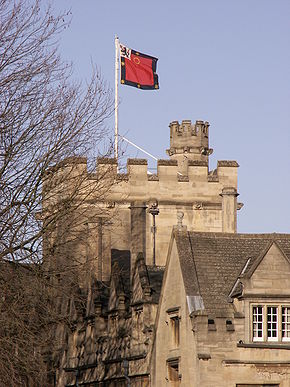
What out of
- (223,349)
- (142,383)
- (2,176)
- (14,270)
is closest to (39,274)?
(14,270)

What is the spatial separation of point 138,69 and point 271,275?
24.1 meters

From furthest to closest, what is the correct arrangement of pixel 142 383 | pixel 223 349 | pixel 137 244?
1. pixel 137 244
2. pixel 142 383
3. pixel 223 349

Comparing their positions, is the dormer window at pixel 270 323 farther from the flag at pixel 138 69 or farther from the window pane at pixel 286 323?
the flag at pixel 138 69

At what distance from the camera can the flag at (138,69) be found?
6231 cm

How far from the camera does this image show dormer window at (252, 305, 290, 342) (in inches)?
1590

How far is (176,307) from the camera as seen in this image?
41.9 m

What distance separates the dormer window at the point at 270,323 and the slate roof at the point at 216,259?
3.08 ft

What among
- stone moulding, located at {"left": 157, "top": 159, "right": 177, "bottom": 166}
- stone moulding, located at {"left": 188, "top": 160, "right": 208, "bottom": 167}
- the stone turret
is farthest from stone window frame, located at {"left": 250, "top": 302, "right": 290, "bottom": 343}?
the stone turret

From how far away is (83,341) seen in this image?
52.6 metres

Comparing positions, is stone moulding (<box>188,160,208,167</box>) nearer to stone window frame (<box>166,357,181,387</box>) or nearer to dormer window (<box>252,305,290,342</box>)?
stone window frame (<box>166,357,181,387</box>)

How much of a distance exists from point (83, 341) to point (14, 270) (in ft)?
72.1

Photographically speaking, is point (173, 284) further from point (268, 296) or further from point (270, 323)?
point (270, 323)

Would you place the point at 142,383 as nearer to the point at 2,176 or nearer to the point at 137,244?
the point at 137,244

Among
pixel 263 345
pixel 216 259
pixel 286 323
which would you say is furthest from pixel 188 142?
pixel 263 345
